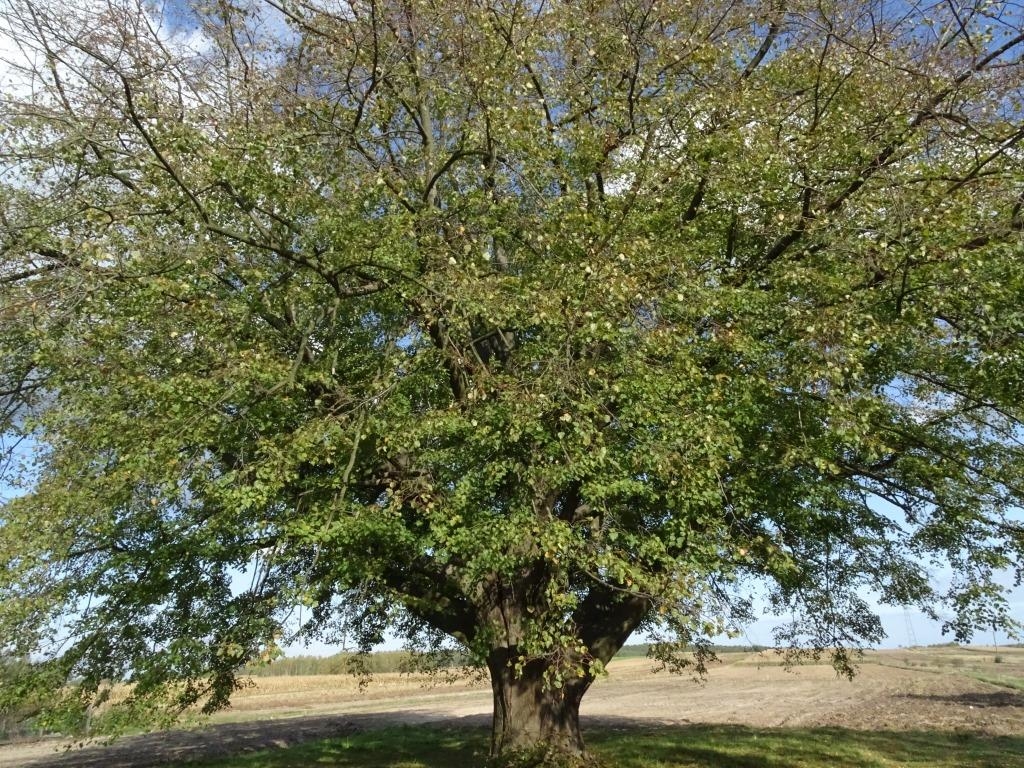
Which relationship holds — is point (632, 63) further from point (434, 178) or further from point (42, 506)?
point (42, 506)

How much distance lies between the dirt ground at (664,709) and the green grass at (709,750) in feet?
7.37

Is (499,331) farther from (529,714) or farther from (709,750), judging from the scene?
(709,750)

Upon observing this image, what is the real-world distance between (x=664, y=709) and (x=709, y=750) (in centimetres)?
1705

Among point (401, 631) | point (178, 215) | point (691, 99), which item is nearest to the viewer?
point (178, 215)

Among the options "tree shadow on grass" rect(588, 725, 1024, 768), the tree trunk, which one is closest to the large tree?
the tree trunk

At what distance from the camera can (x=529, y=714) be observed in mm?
13242

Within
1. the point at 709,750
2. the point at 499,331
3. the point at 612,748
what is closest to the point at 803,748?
the point at 709,750

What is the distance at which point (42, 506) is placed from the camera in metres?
10.6

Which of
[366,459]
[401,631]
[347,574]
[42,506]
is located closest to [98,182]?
[42,506]

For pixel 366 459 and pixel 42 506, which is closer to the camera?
pixel 42 506

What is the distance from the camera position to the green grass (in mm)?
15656

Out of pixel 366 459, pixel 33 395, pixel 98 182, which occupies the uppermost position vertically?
pixel 98 182

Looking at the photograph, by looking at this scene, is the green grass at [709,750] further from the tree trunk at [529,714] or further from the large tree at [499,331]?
the large tree at [499,331]

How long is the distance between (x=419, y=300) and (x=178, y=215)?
3.36 metres
